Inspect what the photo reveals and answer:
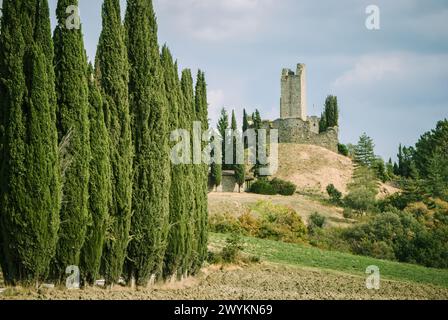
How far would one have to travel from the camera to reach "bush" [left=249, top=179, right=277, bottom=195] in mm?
53969

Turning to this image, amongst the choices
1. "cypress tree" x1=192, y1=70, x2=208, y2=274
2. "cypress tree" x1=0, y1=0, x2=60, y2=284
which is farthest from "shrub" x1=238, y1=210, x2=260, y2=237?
"cypress tree" x1=0, y1=0, x2=60, y2=284

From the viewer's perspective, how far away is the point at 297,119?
246 ft

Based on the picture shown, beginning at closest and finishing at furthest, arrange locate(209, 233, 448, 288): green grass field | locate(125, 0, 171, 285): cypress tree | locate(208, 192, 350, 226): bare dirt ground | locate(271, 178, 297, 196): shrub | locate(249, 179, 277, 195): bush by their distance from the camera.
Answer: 1. locate(125, 0, 171, 285): cypress tree
2. locate(209, 233, 448, 288): green grass field
3. locate(208, 192, 350, 226): bare dirt ground
4. locate(249, 179, 277, 195): bush
5. locate(271, 178, 297, 196): shrub

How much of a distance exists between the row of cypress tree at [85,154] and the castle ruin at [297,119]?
58.3m

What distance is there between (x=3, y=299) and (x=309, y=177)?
2175 inches

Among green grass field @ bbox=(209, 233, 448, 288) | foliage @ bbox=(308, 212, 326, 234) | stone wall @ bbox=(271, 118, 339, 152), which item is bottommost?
green grass field @ bbox=(209, 233, 448, 288)

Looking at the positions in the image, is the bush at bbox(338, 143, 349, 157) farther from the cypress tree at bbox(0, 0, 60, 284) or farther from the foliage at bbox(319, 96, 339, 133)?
the cypress tree at bbox(0, 0, 60, 284)

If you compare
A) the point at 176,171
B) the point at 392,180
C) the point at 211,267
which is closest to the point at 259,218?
the point at 211,267

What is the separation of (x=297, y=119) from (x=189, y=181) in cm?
5814

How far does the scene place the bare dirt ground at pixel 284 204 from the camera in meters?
42.7

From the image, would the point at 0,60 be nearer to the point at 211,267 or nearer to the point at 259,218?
the point at 211,267

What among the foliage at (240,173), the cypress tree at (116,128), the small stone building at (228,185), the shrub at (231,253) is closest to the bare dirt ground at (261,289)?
the shrub at (231,253)

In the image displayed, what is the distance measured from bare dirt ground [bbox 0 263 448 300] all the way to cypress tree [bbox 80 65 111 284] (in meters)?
0.69

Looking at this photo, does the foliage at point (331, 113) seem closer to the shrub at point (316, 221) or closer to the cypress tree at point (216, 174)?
the cypress tree at point (216, 174)
